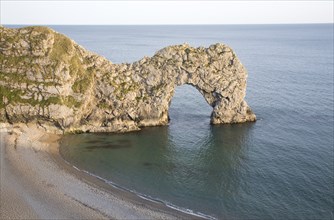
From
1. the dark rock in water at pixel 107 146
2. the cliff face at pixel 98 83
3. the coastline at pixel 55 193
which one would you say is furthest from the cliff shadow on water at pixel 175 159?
the cliff face at pixel 98 83

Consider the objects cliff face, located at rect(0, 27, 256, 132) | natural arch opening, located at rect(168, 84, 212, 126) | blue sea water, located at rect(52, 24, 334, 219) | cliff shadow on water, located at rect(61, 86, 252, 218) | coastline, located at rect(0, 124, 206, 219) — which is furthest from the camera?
natural arch opening, located at rect(168, 84, 212, 126)

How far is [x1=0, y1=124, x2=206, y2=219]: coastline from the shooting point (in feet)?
145

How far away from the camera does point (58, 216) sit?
43281mm

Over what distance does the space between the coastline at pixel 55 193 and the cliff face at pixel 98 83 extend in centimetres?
1044

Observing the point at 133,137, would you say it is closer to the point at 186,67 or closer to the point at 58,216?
the point at 186,67

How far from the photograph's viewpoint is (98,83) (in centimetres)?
7594

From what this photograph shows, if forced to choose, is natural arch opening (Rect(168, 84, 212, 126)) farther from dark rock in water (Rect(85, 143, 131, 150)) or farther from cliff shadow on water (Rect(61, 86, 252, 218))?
dark rock in water (Rect(85, 143, 131, 150))

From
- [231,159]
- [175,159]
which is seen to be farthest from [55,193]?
[231,159]

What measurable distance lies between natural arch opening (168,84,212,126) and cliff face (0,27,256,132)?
5.73 meters

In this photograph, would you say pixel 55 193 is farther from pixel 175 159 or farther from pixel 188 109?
pixel 188 109

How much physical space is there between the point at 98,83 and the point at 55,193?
108 feet

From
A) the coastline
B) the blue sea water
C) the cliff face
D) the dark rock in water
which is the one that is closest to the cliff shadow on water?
the dark rock in water

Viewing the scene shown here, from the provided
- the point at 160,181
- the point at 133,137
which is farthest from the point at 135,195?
the point at 133,137

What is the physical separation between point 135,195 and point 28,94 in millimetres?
35815
